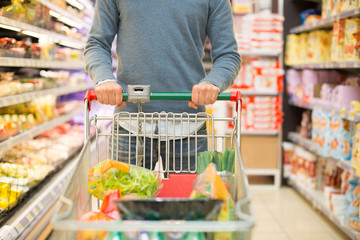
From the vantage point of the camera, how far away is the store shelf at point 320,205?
288 centimetres

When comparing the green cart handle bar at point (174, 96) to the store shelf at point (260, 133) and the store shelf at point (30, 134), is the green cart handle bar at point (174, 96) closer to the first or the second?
the store shelf at point (30, 134)

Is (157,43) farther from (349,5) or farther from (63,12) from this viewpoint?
(63,12)

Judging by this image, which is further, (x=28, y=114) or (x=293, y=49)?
(x=293, y=49)

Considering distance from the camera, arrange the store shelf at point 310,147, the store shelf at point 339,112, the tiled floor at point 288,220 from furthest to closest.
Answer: the tiled floor at point 288,220, the store shelf at point 310,147, the store shelf at point 339,112

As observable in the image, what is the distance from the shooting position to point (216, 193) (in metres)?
1.06

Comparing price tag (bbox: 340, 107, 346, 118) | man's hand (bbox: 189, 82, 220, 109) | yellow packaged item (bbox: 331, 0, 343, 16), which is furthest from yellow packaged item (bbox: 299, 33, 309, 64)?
man's hand (bbox: 189, 82, 220, 109)

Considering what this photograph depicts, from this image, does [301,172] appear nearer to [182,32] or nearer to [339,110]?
[339,110]

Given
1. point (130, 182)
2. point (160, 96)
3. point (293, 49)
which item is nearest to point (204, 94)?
point (160, 96)

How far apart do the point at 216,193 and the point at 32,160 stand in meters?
2.41

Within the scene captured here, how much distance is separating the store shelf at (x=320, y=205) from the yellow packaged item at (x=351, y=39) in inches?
46.9

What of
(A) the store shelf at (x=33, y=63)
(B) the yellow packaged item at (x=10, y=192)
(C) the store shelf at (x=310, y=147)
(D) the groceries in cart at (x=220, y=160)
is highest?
(A) the store shelf at (x=33, y=63)

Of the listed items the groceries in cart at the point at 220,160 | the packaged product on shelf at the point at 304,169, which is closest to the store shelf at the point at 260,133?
the packaged product on shelf at the point at 304,169

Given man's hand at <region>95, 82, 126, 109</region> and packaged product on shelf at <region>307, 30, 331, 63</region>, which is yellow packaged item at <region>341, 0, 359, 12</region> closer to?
packaged product on shelf at <region>307, 30, 331, 63</region>

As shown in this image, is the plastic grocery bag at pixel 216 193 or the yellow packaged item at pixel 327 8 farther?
the yellow packaged item at pixel 327 8
